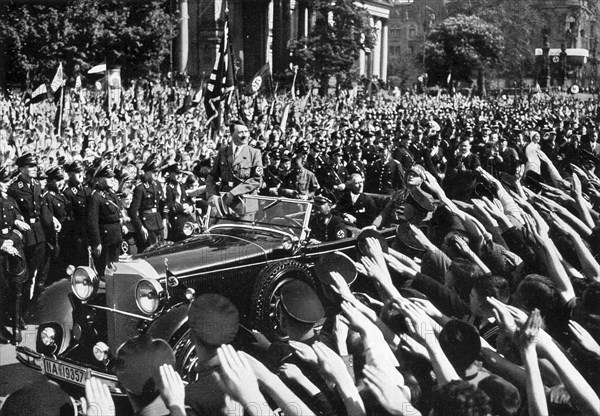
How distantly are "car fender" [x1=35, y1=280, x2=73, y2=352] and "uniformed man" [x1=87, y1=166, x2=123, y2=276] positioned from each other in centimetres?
236

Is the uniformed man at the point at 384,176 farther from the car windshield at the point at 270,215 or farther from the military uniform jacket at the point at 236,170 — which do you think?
the car windshield at the point at 270,215

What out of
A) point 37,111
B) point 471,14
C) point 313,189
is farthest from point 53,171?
point 37,111

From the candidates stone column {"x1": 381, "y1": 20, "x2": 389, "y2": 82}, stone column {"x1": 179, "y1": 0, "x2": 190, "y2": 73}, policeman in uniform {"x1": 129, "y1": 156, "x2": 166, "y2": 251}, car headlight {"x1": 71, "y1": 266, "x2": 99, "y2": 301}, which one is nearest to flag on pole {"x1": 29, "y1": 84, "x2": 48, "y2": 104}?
policeman in uniform {"x1": 129, "y1": 156, "x2": 166, "y2": 251}

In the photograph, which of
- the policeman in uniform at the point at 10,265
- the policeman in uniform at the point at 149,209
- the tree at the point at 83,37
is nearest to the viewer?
the policeman in uniform at the point at 10,265

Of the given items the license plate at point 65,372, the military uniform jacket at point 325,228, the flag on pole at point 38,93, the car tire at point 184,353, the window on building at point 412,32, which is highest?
the window on building at point 412,32

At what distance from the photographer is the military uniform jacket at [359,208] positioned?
→ 8.13 m

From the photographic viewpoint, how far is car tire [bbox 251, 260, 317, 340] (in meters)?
6.18

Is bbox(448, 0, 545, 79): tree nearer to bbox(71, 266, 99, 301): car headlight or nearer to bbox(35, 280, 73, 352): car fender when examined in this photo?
bbox(71, 266, 99, 301): car headlight

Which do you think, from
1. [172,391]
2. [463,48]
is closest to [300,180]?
[463,48]

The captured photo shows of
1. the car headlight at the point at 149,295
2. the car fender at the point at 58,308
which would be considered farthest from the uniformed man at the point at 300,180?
the car headlight at the point at 149,295

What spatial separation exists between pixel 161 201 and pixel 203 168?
2.18 m

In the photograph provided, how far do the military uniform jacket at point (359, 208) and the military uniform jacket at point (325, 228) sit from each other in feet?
2.58

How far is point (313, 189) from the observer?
38.5 ft

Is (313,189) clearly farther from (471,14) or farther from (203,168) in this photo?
(471,14)
